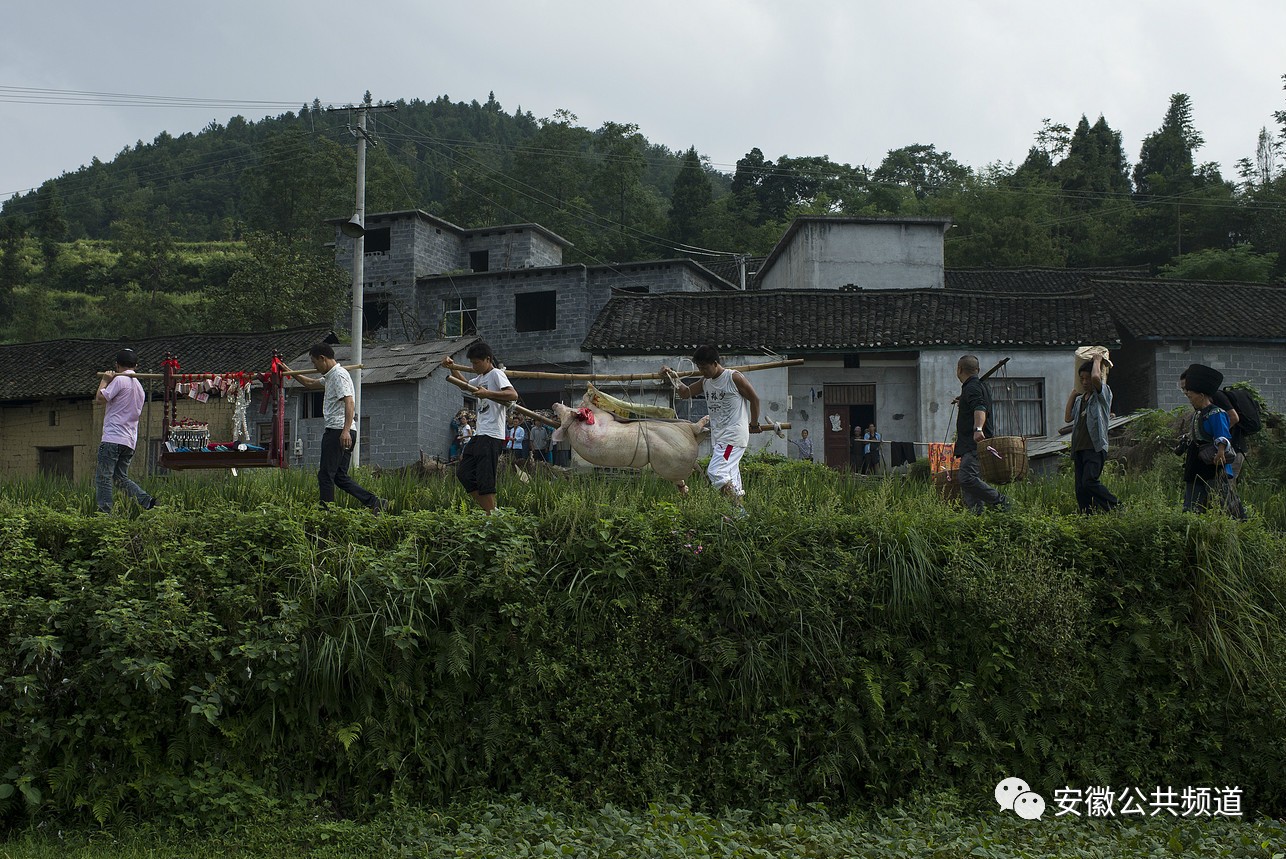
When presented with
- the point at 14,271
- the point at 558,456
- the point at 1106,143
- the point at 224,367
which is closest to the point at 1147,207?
the point at 1106,143

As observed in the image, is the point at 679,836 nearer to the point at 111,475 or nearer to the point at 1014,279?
the point at 111,475

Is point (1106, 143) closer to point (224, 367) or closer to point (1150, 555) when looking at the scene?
point (224, 367)

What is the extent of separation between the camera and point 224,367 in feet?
95.1

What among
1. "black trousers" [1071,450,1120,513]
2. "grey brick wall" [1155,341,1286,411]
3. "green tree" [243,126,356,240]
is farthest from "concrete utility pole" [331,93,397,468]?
"green tree" [243,126,356,240]

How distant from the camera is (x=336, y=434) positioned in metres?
10.3

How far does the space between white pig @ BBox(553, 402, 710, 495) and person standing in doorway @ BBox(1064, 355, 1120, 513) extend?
3219 millimetres

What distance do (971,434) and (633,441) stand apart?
3.04 meters

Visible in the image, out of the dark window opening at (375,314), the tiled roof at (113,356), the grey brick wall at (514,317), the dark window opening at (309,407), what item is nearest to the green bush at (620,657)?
the dark window opening at (309,407)

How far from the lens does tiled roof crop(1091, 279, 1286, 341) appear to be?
86.6 feet

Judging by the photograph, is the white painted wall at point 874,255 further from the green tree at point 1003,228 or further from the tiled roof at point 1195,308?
the green tree at point 1003,228

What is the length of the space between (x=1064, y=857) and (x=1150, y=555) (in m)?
2.67

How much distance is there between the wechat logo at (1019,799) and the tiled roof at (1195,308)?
20.9 m

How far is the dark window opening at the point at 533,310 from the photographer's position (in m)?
37.9

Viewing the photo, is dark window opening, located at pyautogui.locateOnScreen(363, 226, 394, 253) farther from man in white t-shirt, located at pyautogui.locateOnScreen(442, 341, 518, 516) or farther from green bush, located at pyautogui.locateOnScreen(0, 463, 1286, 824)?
green bush, located at pyautogui.locateOnScreen(0, 463, 1286, 824)
